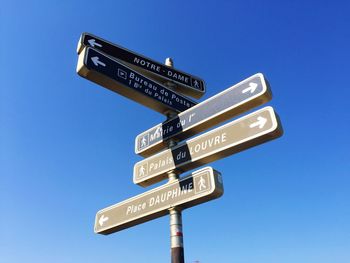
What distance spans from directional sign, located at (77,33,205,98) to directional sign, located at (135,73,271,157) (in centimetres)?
85

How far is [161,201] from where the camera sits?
12.7 feet

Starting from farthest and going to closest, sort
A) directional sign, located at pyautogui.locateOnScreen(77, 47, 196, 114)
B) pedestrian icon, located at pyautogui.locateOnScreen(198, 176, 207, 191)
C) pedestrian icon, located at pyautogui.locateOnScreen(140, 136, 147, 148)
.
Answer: pedestrian icon, located at pyautogui.locateOnScreen(140, 136, 147, 148) < directional sign, located at pyautogui.locateOnScreen(77, 47, 196, 114) < pedestrian icon, located at pyautogui.locateOnScreen(198, 176, 207, 191)

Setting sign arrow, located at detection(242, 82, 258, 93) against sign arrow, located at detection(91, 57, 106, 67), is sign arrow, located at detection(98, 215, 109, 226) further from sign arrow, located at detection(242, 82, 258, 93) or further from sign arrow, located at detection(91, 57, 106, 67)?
sign arrow, located at detection(242, 82, 258, 93)

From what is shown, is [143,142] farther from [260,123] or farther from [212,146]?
[260,123]

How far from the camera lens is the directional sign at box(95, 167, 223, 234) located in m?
3.54

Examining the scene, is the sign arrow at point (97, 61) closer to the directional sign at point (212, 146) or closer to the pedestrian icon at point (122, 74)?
the pedestrian icon at point (122, 74)

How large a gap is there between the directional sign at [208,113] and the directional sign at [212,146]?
17cm

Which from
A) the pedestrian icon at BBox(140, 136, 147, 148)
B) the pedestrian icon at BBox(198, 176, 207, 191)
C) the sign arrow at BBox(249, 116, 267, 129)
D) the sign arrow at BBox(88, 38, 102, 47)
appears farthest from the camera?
the pedestrian icon at BBox(140, 136, 147, 148)

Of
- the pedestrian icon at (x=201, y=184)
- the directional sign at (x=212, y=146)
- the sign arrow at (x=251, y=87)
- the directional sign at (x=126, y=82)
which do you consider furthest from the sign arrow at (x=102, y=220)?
the sign arrow at (x=251, y=87)

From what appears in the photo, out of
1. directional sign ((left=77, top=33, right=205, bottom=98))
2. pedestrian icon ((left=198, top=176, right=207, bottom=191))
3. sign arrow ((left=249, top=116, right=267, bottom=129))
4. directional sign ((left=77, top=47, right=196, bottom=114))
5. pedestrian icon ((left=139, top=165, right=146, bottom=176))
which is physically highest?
directional sign ((left=77, top=33, right=205, bottom=98))

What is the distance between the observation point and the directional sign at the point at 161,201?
11.6ft

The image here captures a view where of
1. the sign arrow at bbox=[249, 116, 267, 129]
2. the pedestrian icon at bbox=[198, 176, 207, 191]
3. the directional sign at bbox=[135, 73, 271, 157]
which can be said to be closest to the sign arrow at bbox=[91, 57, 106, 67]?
the directional sign at bbox=[135, 73, 271, 157]

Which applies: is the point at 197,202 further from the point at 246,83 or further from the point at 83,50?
the point at 83,50

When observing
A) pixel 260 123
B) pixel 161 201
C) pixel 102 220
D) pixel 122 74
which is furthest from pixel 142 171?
pixel 260 123
